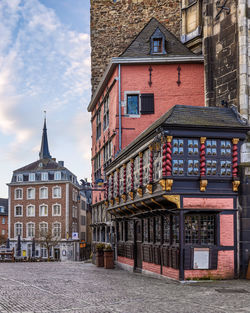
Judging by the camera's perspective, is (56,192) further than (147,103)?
Yes

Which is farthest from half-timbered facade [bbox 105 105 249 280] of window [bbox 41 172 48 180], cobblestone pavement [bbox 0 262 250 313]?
window [bbox 41 172 48 180]

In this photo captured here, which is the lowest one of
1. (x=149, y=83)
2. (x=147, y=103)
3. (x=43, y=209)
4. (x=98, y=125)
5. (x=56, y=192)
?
(x=43, y=209)

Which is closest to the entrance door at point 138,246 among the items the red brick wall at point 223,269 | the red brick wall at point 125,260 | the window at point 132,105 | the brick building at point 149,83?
the red brick wall at point 125,260

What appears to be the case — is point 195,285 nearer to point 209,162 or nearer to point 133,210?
point 209,162

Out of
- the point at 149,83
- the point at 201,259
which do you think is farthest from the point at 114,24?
the point at 201,259

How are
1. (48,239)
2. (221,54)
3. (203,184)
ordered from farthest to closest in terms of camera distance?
1. (48,239)
2. (221,54)
3. (203,184)

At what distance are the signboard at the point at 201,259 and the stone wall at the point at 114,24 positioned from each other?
25349 millimetres

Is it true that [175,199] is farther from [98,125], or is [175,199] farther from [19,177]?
[19,177]

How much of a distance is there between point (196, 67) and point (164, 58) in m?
1.82

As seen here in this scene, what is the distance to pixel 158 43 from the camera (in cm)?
3167

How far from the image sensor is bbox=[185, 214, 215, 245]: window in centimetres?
1762

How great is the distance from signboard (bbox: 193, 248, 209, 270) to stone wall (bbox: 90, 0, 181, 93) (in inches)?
998

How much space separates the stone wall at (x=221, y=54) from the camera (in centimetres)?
2186

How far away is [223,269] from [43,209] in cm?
6352
